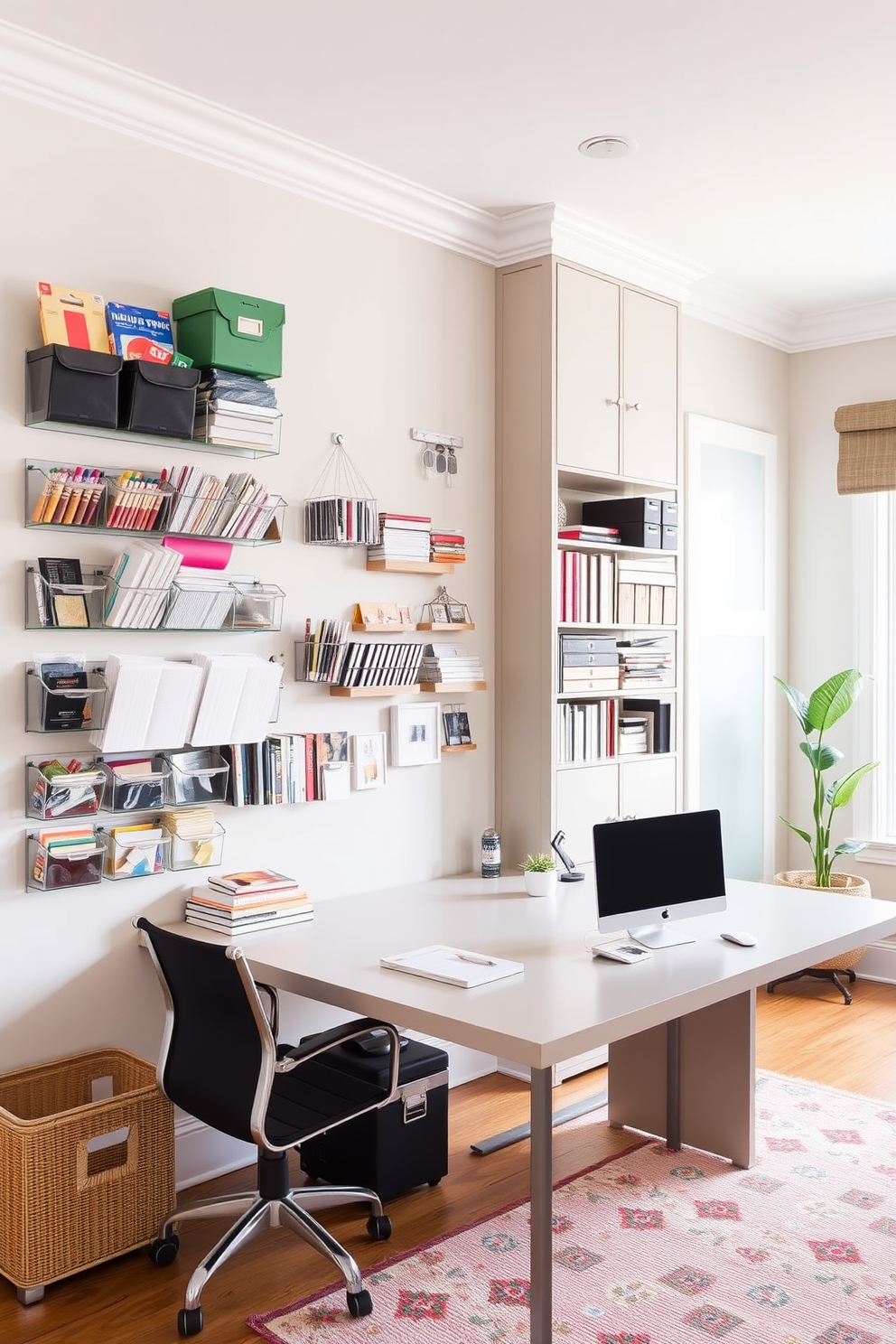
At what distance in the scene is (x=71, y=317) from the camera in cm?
274

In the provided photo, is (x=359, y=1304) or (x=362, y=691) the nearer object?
(x=359, y=1304)

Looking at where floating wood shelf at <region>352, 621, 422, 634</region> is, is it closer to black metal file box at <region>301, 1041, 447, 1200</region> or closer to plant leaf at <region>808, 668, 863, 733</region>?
black metal file box at <region>301, 1041, 447, 1200</region>

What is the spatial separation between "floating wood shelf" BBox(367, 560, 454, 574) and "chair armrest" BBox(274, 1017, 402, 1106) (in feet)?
4.66

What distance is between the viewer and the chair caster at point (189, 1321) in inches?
93.4

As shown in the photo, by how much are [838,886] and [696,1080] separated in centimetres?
187

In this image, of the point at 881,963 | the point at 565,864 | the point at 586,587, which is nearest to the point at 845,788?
the point at 881,963

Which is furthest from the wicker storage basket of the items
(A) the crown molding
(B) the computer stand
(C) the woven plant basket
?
(C) the woven plant basket

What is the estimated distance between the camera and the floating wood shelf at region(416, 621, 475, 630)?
3.70 meters

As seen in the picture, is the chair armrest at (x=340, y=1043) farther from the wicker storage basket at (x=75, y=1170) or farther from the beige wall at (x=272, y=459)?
the beige wall at (x=272, y=459)

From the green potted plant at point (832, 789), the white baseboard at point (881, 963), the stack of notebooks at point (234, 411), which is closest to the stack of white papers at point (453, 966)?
the stack of notebooks at point (234, 411)

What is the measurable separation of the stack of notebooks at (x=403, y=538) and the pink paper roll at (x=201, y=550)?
0.56m

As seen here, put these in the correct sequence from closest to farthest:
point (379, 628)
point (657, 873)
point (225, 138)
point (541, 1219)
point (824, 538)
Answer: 1. point (541, 1219)
2. point (657, 873)
3. point (225, 138)
4. point (379, 628)
5. point (824, 538)

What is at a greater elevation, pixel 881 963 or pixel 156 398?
pixel 156 398

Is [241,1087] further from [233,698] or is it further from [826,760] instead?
[826,760]
